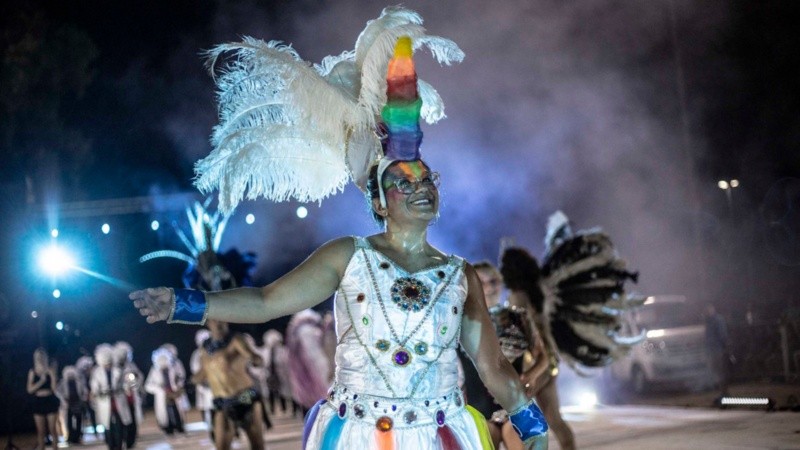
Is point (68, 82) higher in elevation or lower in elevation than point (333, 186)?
higher

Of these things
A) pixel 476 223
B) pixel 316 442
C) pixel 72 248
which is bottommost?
pixel 316 442

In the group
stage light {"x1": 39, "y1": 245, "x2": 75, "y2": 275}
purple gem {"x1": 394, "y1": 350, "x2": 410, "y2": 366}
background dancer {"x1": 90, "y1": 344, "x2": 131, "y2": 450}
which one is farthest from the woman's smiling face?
stage light {"x1": 39, "y1": 245, "x2": 75, "y2": 275}

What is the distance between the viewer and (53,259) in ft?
73.5

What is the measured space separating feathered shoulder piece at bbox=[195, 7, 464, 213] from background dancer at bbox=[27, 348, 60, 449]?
34.5ft

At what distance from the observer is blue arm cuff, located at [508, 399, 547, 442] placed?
3.77 metres

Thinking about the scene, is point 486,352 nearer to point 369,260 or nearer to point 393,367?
point 393,367

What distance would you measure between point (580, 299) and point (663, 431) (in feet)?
10.8

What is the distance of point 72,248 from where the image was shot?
23719mm

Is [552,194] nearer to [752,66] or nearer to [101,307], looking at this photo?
[752,66]

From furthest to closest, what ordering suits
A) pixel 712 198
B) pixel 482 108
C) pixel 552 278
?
pixel 712 198
pixel 482 108
pixel 552 278

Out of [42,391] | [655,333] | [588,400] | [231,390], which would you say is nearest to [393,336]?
[231,390]

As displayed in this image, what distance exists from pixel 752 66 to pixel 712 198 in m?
8.25

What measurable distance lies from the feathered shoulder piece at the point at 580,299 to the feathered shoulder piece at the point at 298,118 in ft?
15.8

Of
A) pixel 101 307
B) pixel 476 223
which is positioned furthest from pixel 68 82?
pixel 476 223
